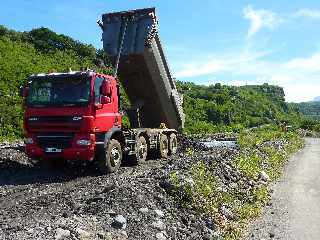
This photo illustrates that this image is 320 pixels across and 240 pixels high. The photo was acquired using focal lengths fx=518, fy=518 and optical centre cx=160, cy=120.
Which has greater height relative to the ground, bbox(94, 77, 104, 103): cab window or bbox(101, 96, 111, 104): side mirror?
bbox(94, 77, 104, 103): cab window

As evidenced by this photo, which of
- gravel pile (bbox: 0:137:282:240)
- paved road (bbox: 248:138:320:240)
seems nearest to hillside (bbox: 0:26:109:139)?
paved road (bbox: 248:138:320:240)

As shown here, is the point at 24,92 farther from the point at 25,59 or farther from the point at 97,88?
the point at 25,59

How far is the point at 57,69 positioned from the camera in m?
40.8

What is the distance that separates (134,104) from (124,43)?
2.04 metres

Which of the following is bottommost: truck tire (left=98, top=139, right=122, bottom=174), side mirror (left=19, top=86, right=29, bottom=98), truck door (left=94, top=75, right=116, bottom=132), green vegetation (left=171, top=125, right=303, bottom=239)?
green vegetation (left=171, top=125, right=303, bottom=239)

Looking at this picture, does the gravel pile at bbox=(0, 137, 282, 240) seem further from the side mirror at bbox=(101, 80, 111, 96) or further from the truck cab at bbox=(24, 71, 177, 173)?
the side mirror at bbox=(101, 80, 111, 96)

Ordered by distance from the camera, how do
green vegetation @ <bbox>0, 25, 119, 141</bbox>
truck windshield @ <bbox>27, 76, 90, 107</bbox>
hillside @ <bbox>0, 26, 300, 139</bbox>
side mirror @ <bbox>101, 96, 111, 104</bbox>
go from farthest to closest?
hillside @ <bbox>0, 26, 300, 139</bbox> < green vegetation @ <bbox>0, 25, 119, 141</bbox> < side mirror @ <bbox>101, 96, 111, 104</bbox> < truck windshield @ <bbox>27, 76, 90, 107</bbox>

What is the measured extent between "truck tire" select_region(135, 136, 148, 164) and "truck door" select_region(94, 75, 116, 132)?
5.46 ft

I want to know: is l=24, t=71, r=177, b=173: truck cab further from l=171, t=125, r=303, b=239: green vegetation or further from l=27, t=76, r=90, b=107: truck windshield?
l=171, t=125, r=303, b=239: green vegetation

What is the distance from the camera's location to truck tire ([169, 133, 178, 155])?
55.2 feet

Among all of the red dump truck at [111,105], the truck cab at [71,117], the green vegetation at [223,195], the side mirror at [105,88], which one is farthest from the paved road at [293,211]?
the side mirror at [105,88]

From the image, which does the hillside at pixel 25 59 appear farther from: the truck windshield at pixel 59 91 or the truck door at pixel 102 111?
the truck windshield at pixel 59 91

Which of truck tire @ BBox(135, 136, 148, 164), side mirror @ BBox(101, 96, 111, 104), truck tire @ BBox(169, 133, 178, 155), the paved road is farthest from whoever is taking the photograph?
truck tire @ BBox(169, 133, 178, 155)

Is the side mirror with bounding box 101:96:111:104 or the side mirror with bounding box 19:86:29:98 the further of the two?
the side mirror with bounding box 19:86:29:98
